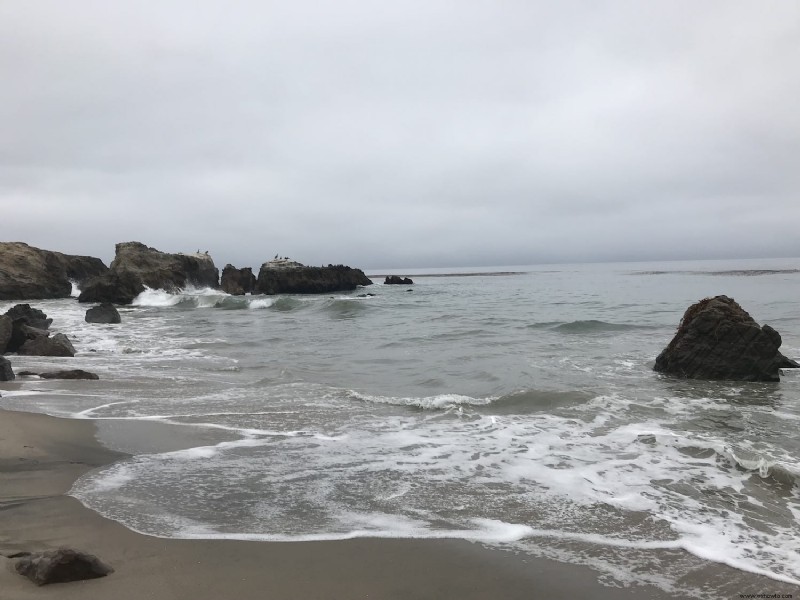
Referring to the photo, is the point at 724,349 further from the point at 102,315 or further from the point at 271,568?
the point at 102,315

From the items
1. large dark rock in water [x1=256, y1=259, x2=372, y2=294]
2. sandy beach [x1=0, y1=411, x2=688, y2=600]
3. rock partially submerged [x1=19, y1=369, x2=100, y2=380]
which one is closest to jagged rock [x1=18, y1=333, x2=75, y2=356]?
rock partially submerged [x1=19, y1=369, x2=100, y2=380]

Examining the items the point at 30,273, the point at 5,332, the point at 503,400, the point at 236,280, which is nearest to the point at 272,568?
the point at 503,400

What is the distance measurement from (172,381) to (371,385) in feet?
12.1

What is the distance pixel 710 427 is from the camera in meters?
6.52

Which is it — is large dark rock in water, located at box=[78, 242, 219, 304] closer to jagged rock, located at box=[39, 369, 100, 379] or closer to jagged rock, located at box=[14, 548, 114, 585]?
jagged rock, located at box=[39, 369, 100, 379]

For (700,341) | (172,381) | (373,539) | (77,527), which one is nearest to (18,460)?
(77,527)

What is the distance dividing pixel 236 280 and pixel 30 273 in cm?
1674

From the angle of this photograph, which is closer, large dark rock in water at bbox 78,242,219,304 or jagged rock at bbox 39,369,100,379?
jagged rock at bbox 39,369,100,379

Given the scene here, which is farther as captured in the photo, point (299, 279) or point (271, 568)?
point (299, 279)

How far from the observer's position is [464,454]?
5.57m

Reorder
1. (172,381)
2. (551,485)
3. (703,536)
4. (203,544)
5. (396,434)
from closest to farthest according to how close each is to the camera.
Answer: (203,544) → (703,536) → (551,485) → (396,434) → (172,381)

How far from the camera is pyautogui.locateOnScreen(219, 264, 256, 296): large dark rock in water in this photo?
4819 centimetres

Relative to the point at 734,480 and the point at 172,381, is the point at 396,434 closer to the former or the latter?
the point at 734,480

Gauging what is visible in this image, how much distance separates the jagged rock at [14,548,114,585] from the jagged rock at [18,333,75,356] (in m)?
11.1
